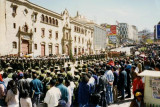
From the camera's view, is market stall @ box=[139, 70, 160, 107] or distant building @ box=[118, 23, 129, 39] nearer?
market stall @ box=[139, 70, 160, 107]

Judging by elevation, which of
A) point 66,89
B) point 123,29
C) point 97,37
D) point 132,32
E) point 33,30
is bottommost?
point 66,89

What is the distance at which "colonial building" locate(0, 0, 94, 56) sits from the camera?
→ 24.5 m

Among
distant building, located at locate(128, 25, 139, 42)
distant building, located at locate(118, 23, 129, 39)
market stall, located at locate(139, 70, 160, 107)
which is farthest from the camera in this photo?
distant building, located at locate(128, 25, 139, 42)

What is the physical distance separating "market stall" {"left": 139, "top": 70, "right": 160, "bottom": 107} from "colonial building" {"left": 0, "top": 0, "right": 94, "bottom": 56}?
868 inches

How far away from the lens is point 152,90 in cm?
517

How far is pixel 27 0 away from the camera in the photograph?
28.0 m

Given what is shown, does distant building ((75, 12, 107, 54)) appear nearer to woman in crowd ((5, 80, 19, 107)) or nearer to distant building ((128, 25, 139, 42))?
woman in crowd ((5, 80, 19, 107))

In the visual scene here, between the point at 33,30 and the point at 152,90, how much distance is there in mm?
26355

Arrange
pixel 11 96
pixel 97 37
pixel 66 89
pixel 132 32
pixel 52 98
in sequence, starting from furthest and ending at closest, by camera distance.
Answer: pixel 132 32, pixel 97 37, pixel 66 89, pixel 11 96, pixel 52 98

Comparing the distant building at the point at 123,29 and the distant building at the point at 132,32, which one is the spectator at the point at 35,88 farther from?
the distant building at the point at 132,32

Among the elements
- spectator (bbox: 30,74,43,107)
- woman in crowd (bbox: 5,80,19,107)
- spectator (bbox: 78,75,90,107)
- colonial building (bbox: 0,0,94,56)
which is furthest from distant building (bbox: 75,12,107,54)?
woman in crowd (bbox: 5,80,19,107)

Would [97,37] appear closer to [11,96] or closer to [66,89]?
[66,89]

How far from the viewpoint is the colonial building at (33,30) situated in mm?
24469

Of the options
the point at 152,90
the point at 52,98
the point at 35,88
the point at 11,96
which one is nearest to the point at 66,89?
the point at 52,98
